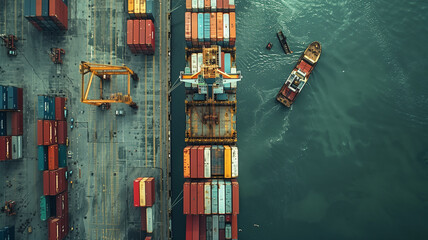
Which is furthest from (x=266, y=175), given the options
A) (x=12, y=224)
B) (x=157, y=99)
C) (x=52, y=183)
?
(x=12, y=224)

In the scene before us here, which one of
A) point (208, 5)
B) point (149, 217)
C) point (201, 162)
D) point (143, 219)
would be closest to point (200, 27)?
point (208, 5)

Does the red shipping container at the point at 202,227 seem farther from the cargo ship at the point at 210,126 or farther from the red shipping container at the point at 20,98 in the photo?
the red shipping container at the point at 20,98

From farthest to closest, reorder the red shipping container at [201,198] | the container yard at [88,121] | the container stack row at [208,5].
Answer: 1. the container yard at [88,121]
2. the container stack row at [208,5]
3. the red shipping container at [201,198]

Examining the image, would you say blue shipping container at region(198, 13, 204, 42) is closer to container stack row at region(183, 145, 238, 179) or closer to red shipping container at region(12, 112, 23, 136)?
container stack row at region(183, 145, 238, 179)

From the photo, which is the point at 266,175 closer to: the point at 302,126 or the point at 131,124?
the point at 302,126

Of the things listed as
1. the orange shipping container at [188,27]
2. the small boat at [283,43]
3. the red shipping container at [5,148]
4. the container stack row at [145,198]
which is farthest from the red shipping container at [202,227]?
the red shipping container at [5,148]

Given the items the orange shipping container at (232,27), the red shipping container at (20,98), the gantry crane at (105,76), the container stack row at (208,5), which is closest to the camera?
the gantry crane at (105,76)

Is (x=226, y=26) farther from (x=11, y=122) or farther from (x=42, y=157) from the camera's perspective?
(x=11, y=122)
